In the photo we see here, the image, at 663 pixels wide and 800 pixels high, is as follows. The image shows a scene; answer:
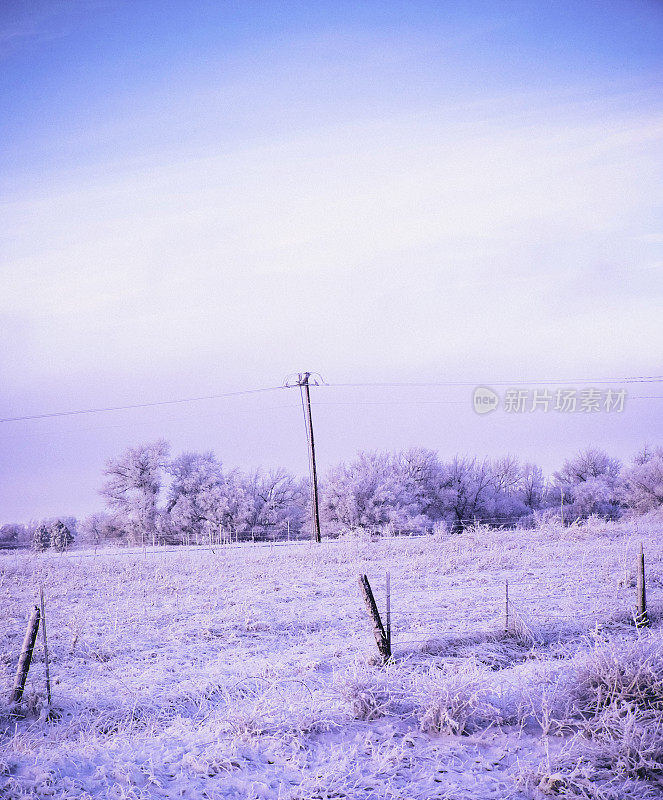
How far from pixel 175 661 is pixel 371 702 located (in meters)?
3.19

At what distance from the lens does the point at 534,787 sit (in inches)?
179

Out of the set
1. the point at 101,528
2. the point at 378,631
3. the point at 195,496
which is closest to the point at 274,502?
the point at 195,496

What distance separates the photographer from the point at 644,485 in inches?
1729

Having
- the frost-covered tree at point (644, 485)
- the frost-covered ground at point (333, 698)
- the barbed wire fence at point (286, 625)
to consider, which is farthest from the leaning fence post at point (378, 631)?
the frost-covered tree at point (644, 485)

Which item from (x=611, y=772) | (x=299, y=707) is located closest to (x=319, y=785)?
(x=299, y=707)

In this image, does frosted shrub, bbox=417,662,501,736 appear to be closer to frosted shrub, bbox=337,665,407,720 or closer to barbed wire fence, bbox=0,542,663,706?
frosted shrub, bbox=337,665,407,720

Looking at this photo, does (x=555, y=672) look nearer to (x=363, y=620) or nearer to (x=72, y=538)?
(x=363, y=620)

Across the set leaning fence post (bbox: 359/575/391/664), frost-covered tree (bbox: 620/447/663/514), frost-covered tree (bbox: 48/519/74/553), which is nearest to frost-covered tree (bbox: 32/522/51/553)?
frost-covered tree (bbox: 48/519/74/553)

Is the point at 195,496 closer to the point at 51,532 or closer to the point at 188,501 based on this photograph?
the point at 188,501

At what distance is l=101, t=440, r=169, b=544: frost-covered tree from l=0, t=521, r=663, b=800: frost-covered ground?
81.7 feet

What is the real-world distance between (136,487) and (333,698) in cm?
3437

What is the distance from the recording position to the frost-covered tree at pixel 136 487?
1435 inches

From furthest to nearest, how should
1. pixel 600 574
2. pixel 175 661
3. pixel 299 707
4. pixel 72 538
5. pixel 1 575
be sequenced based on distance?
pixel 72 538
pixel 1 575
pixel 600 574
pixel 175 661
pixel 299 707

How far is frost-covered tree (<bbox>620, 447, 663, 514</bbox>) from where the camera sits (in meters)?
42.8
